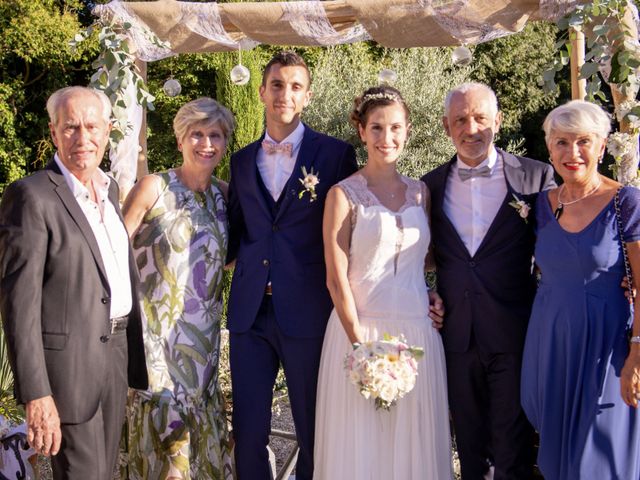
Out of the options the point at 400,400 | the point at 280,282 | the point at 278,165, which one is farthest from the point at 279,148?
the point at 400,400

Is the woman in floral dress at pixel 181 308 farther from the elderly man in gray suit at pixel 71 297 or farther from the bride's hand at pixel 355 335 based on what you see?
the bride's hand at pixel 355 335

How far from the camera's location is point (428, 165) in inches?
494

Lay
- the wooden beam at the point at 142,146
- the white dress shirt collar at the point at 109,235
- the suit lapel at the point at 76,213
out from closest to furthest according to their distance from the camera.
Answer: the suit lapel at the point at 76,213 < the white dress shirt collar at the point at 109,235 < the wooden beam at the point at 142,146

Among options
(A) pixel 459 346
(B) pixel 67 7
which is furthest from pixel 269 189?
(B) pixel 67 7

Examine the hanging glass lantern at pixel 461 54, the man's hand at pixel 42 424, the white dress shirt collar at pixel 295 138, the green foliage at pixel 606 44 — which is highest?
the hanging glass lantern at pixel 461 54

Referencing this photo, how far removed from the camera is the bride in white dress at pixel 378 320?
3.43 m

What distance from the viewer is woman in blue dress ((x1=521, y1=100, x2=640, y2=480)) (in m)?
2.99

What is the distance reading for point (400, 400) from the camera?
344 centimetres

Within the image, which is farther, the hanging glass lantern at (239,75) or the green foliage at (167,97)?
the green foliage at (167,97)

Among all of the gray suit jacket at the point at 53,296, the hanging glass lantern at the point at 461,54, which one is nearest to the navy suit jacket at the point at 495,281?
the hanging glass lantern at the point at 461,54

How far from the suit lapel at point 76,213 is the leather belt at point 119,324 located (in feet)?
0.64

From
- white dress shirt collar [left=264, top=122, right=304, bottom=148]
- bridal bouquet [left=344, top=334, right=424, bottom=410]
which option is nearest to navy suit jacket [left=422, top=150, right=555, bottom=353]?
bridal bouquet [left=344, top=334, right=424, bottom=410]

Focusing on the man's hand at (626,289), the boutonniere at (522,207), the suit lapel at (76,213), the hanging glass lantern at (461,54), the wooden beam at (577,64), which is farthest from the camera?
the hanging glass lantern at (461,54)

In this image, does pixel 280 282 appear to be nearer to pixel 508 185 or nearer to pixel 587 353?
pixel 508 185
